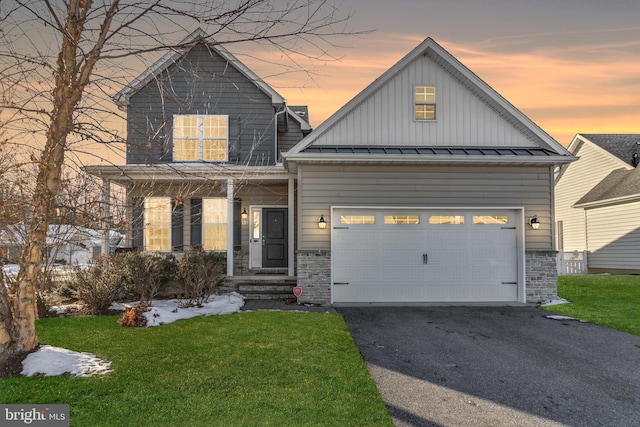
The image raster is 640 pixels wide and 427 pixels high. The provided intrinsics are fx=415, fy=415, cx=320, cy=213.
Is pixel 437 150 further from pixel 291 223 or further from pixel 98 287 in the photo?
pixel 98 287

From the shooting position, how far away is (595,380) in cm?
509

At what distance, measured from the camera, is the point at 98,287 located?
8922mm

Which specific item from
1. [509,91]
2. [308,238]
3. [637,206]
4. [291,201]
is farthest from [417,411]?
[637,206]

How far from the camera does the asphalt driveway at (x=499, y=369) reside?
13.3ft

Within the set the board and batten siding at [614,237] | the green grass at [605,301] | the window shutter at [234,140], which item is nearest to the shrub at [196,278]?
the window shutter at [234,140]

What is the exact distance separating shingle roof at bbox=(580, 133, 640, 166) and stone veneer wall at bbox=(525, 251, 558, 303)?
44.5 ft

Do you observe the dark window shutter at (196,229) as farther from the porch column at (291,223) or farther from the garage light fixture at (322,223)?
the garage light fixture at (322,223)

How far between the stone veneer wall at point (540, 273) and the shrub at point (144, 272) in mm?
9237

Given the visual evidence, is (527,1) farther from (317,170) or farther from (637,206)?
(637,206)

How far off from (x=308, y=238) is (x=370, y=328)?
3297 millimetres

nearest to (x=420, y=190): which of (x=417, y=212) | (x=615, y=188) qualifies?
(x=417, y=212)

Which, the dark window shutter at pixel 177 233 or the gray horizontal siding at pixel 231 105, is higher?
the gray horizontal siding at pixel 231 105

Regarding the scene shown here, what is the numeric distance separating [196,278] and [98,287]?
202 cm

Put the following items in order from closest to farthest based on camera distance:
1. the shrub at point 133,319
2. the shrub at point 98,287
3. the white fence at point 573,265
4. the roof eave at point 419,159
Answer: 1. the shrub at point 133,319
2. the shrub at point 98,287
3. the roof eave at point 419,159
4. the white fence at point 573,265
